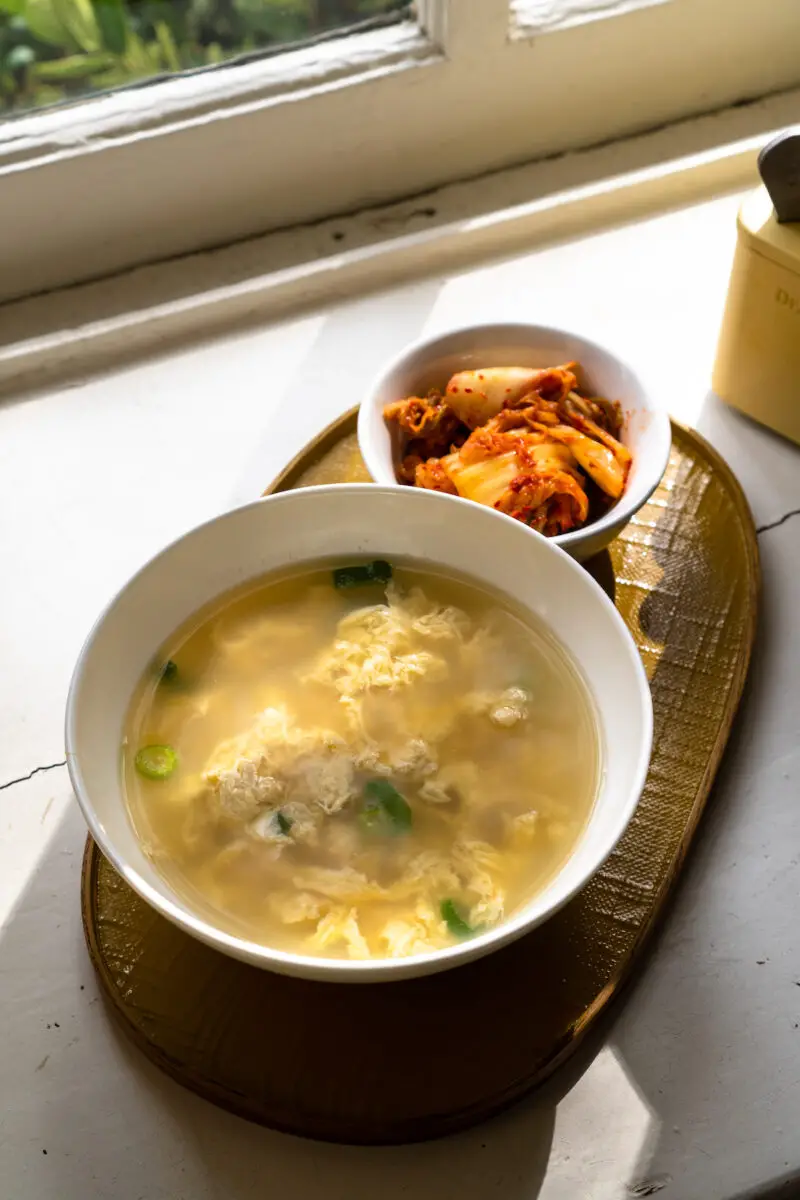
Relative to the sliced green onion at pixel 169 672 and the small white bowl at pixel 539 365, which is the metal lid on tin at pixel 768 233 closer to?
the small white bowl at pixel 539 365

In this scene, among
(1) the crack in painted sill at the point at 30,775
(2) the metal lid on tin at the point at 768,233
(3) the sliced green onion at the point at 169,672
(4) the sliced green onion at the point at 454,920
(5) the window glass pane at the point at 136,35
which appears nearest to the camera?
(4) the sliced green onion at the point at 454,920

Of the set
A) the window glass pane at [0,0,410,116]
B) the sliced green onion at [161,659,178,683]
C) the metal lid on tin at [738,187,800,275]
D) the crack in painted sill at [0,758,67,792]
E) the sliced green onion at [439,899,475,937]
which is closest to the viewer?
the sliced green onion at [439,899,475,937]

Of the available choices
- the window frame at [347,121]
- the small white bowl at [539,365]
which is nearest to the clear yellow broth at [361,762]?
the small white bowl at [539,365]

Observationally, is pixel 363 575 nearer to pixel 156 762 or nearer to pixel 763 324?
pixel 156 762

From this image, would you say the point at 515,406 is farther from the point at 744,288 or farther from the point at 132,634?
the point at 132,634

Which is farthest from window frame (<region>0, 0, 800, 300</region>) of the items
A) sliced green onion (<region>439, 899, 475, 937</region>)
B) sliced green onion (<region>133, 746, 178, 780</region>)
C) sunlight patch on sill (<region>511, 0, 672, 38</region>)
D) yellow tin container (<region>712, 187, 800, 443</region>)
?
sliced green onion (<region>439, 899, 475, 937</region>)

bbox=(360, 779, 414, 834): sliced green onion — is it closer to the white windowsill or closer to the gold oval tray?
the gold oval tray

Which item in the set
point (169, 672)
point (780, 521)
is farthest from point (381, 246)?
point (169, 672)
